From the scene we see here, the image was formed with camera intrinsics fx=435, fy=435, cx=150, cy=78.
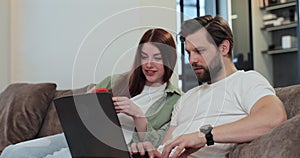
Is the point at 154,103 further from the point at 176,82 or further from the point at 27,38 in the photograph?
the point at 27,38

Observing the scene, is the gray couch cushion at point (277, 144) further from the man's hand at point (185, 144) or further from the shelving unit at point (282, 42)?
the shelving unit at point (282, 42)

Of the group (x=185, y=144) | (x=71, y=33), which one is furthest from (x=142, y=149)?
(x=71, y=33)

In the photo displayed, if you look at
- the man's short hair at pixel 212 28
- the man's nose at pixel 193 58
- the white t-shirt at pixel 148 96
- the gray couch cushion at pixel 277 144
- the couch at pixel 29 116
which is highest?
the man's short hair at pixel 212 28

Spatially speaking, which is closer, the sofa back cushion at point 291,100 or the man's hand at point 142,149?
the man's hand at point 142,149

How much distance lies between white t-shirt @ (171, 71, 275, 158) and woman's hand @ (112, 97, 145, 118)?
7.4 inches

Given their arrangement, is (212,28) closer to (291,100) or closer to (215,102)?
(215,102)

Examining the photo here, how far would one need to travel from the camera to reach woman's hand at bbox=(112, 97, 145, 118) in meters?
1.48

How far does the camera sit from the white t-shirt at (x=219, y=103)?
1.48 m

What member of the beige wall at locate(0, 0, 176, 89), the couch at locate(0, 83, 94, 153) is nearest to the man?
the beige wall at locate(0, 0, 176, 89)

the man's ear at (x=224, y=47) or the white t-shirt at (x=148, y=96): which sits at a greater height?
the man's ear at (x=224, y=47)

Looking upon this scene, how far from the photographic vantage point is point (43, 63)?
3463 mm

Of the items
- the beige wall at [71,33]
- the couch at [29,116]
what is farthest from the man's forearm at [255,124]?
the couch at [29,116]

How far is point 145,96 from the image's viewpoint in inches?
71.6

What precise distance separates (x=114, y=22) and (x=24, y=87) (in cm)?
70
